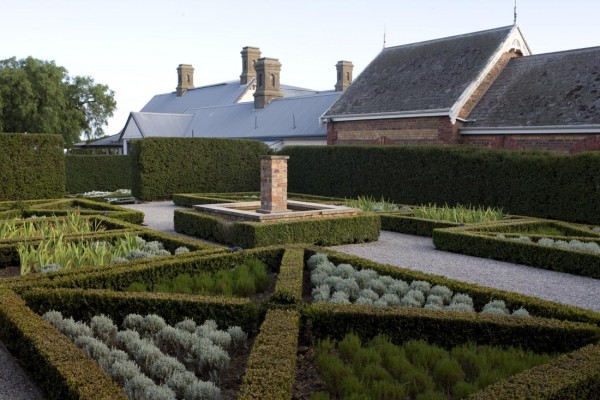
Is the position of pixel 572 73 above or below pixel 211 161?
above

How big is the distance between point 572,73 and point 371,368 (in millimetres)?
18354

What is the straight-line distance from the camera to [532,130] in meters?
17.8

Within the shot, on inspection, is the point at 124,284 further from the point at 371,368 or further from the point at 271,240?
the point at 271,240

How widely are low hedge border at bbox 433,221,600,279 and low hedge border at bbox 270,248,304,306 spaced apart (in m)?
3.86

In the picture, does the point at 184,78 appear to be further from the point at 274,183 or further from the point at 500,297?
the point at 500,297

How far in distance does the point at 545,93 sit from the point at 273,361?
18.0 meters

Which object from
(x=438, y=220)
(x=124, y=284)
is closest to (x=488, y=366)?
(x=124, y=284)

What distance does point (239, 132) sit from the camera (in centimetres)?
3753

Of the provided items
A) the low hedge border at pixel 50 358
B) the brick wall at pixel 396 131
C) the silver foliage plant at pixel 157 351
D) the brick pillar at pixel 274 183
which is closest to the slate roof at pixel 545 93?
the brick wall at pixel 396 131

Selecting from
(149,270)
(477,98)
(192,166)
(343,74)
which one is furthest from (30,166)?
(343,74)

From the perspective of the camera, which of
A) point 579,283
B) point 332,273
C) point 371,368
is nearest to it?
point 371,368

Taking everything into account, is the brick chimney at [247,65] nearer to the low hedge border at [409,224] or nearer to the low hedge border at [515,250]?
the low hedge border at [409,224]

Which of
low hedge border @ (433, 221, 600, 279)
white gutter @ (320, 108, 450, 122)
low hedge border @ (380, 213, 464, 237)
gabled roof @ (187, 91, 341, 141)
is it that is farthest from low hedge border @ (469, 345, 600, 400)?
gabled roof @ (187, 91, 341, 141)

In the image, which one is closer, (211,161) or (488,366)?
(488,366)
